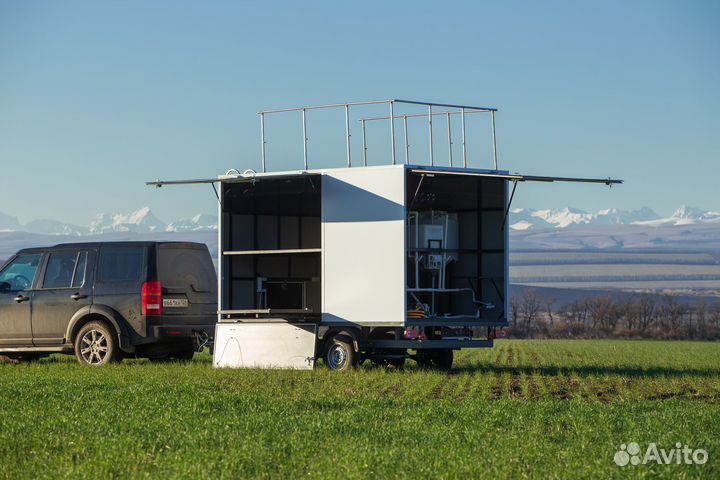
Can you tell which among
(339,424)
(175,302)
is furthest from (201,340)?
(339,424)

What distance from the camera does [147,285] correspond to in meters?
19.4

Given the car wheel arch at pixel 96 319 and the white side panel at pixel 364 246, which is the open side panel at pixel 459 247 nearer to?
the white side panel at pixel 364 246

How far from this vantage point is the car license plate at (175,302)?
64.1 ft

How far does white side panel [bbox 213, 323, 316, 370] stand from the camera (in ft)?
62.4

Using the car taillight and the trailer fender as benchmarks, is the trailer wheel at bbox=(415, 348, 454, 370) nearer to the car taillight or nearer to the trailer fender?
the trailer fender

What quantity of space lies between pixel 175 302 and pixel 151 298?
50 centimetres

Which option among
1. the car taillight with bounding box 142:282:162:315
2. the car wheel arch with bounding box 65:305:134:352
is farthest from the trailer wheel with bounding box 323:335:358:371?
the car wheel arch with bounding box 65:305:134:352

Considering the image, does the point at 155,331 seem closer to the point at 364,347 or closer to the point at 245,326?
the point at 245,326

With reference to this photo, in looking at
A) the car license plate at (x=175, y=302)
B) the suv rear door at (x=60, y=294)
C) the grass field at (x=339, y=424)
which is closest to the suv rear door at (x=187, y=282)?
the car license plate at (x=175, y=302)

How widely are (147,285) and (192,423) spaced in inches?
313

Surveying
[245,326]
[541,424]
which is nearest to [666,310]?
[245,326]

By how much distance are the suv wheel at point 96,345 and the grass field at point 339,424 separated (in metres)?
1.53

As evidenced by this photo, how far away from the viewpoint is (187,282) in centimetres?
1995

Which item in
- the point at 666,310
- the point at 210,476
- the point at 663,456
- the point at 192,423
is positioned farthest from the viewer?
the point at 666,310
